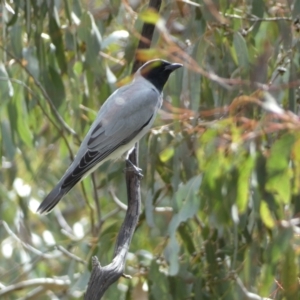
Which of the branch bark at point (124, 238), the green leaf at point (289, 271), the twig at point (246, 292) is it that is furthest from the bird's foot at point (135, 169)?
the green leaf at point (289, 271)

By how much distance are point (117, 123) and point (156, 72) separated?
1.41ft

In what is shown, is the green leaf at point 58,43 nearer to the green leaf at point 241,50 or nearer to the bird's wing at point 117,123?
the bird's wing at point 117,123

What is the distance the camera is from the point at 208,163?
10.9 ft

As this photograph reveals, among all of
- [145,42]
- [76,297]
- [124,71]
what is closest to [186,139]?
[145,42]

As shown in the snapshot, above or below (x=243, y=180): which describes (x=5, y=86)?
below

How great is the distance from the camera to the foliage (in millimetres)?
3174

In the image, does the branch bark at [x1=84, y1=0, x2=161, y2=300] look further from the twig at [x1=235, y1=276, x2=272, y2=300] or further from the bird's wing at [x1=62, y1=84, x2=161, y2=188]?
the twig at [x1=235, y1=276, x2=272, y2=300]

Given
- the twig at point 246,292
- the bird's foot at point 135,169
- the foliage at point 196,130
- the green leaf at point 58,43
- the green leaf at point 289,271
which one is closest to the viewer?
the green leaf at point 289,271

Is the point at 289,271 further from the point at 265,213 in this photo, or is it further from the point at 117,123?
the point at 117,123

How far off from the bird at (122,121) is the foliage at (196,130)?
9 cm

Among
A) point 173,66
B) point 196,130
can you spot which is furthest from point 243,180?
point 173,66

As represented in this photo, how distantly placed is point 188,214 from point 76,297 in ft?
4.61

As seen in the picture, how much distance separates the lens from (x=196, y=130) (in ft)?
11.7

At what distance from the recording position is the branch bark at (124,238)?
108 inches
